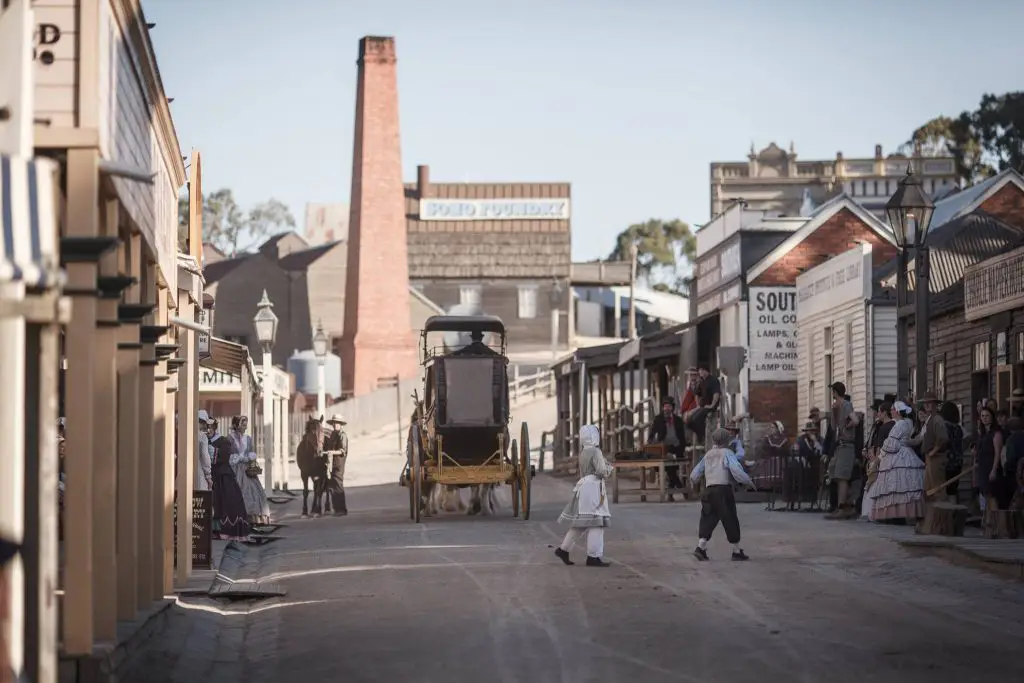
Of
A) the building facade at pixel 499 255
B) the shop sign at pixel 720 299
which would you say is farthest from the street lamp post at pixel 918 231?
the building facade at pixel 499 255

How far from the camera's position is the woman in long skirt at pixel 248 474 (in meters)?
27.3

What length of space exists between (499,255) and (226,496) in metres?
69.7

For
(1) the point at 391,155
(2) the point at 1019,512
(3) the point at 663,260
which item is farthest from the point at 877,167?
(2) the point at 1019,512

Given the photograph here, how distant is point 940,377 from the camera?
1353 inches

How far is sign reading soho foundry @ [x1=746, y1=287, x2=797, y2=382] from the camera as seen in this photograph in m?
46.8

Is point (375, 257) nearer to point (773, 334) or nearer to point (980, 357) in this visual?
point (773, 334)

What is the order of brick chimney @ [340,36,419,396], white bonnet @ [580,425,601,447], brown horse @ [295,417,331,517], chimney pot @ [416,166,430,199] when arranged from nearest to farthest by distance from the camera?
white bonnet @ [580,425,601,447] < brown horse @ [295,417,331,517] < brick chimney @ [340,36,419,396] < chimney pot @ [416,166,430,199]

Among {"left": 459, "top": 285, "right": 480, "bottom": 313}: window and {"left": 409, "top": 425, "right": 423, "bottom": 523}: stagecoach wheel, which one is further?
{"left": 459, "top": 285, "right": 480, "bottom": 313}: window

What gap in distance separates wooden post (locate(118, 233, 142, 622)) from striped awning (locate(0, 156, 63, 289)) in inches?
192

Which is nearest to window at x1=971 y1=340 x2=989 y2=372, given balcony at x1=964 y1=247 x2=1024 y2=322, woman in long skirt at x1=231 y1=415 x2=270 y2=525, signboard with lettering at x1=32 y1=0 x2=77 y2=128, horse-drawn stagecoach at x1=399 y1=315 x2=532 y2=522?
balcony at x1=964 y1=247 x2=1024 y2=322

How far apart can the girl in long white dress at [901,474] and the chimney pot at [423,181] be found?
71.9 m

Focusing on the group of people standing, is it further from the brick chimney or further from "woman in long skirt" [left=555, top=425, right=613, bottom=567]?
the brick chimney

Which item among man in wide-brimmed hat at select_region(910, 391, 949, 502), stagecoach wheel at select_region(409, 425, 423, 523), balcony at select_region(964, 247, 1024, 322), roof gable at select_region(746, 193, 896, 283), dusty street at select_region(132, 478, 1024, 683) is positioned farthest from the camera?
roof gable at select_region(746, 193, 896, 283)

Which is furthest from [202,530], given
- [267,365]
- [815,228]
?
[815,228]
